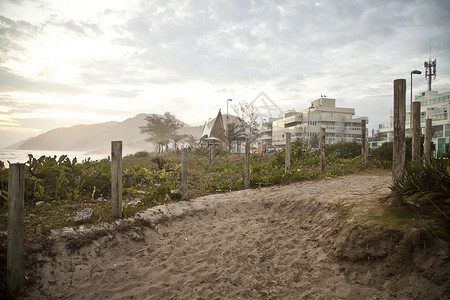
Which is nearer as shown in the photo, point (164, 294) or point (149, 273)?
point (164, 294)

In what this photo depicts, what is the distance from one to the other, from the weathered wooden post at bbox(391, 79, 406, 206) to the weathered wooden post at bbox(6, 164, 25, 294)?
17.6 feet

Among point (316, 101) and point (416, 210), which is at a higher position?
point (316, 101)

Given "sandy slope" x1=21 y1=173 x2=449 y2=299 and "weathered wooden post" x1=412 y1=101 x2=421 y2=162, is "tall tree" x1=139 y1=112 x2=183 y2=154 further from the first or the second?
"weathered wooden post" x1=412 y1=101 x2=421 y2=162

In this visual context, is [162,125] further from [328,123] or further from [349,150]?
[349,150]

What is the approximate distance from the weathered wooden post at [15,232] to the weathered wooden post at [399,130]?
212 inches

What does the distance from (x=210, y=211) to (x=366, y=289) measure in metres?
3.82

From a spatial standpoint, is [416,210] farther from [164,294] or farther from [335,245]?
[164,294]

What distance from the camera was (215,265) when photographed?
13.1 feet

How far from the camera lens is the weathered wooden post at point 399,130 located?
4176 mm

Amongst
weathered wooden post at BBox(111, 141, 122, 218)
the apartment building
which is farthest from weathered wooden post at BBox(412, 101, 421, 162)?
the apartment building

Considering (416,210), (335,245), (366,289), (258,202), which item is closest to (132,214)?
(258,202)

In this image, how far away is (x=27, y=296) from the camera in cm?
300

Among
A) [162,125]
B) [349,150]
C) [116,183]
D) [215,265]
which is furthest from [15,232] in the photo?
[162,125]

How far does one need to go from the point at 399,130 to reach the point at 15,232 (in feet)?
18.7
